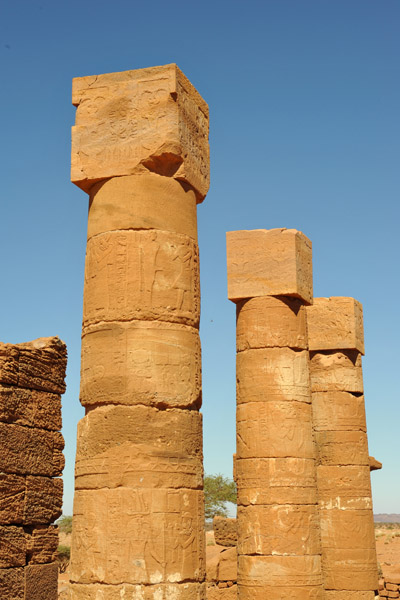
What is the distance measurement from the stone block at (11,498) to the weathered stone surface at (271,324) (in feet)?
16.7

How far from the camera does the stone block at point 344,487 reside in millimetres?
15914

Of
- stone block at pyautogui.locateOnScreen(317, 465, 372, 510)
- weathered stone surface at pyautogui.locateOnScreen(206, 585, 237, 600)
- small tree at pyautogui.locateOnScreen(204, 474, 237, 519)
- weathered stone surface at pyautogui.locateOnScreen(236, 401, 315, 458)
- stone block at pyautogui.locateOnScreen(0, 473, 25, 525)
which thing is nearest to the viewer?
stone block at pyautogui.locateOnScreen(0, 473, 25, 525)

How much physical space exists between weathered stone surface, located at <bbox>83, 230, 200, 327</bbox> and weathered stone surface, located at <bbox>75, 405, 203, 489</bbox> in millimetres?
942

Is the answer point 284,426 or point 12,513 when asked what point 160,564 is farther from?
point 284,426

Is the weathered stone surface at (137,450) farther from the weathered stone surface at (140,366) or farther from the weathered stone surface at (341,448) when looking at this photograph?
the weathered stone surface at (341,448)

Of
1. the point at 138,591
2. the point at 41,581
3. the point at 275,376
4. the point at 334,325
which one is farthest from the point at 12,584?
the point at 334,325

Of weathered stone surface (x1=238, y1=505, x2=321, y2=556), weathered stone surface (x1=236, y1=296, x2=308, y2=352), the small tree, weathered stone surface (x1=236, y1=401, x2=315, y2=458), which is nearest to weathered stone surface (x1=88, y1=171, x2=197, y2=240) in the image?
weathered stone surface (x1=236, y1=296, x2=308, y2=352)

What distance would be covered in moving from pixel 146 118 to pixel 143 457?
11.3 feet

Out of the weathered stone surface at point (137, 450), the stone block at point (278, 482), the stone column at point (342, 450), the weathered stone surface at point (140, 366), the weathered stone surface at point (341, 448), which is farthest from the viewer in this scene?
the weathered stone surface at point (341, 448)

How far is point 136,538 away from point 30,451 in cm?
258

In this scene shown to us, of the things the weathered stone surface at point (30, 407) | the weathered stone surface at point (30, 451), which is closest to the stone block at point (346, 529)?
the weathered stone surface at point (30, 451)

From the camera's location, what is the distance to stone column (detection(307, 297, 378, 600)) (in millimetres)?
15422

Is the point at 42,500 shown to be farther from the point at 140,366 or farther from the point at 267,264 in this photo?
the point at 267,264

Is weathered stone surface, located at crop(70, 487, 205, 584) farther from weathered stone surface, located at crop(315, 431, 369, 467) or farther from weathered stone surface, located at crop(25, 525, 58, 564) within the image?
weathered stone surface, located at crop(315, 431, 369, 467)
